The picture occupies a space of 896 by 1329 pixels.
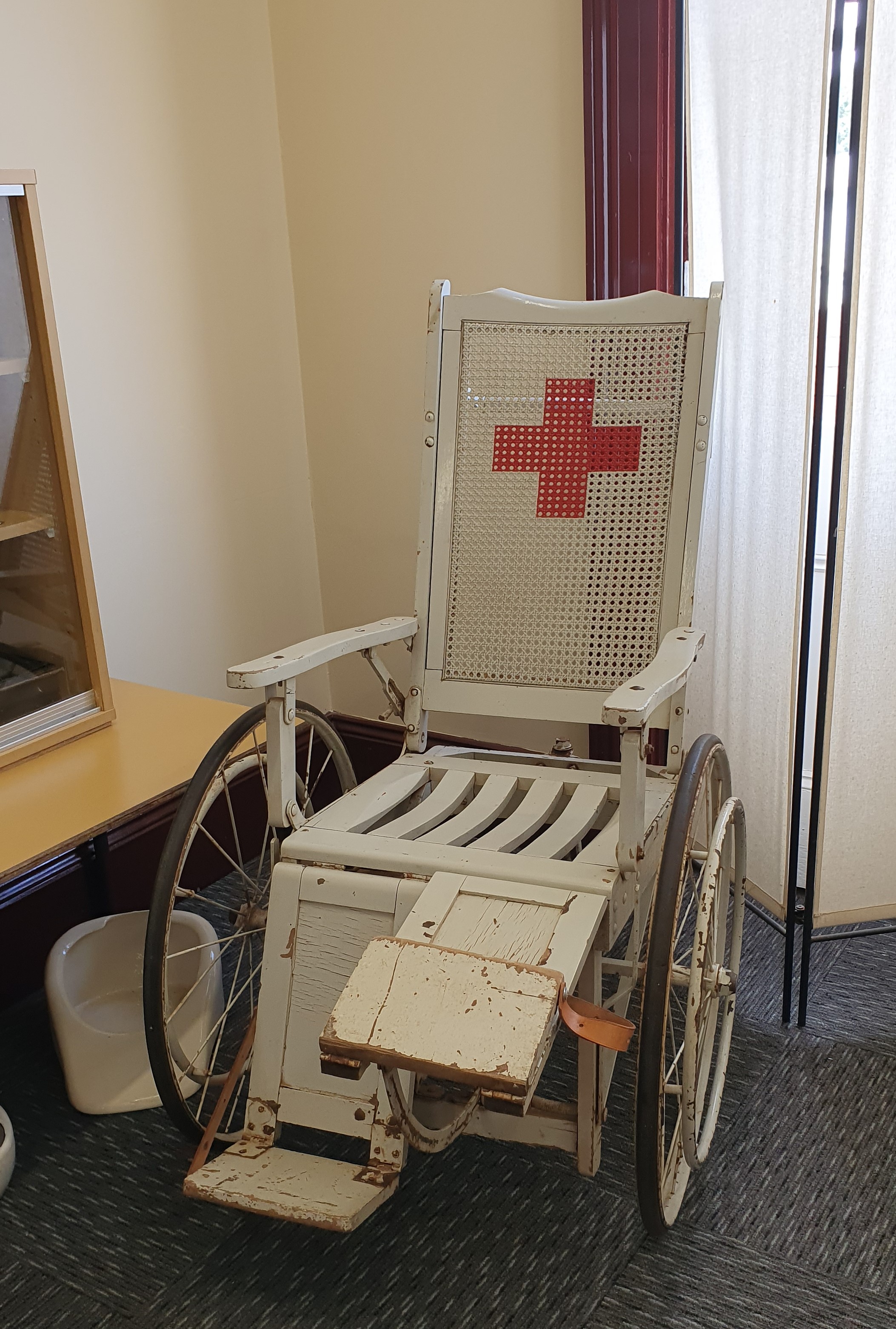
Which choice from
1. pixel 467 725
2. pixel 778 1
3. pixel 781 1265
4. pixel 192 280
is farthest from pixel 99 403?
pixel 781 1265

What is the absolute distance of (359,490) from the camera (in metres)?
2.69

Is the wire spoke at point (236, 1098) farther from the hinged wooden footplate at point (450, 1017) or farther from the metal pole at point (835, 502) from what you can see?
the metal pole at point (835, 502)

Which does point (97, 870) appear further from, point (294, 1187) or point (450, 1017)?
point (450, 1017)

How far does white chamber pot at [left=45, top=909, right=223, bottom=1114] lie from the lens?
6.04ft

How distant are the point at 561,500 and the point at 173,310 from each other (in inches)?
38.4

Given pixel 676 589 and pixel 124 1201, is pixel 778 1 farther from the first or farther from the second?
pixel 124 1201

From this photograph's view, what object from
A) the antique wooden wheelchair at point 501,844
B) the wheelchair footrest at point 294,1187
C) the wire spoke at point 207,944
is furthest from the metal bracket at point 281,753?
the wheelchair footrest at point 294,1187

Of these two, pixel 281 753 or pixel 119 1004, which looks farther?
pixel 119 1004

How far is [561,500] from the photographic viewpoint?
1.89 meters

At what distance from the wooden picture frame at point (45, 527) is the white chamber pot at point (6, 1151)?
522mm

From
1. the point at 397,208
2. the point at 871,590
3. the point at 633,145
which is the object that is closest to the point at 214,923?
the point at 871,590

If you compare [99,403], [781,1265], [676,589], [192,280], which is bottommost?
[781,1265]

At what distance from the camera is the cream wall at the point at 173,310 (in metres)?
2.11

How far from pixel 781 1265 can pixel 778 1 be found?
1.81m
